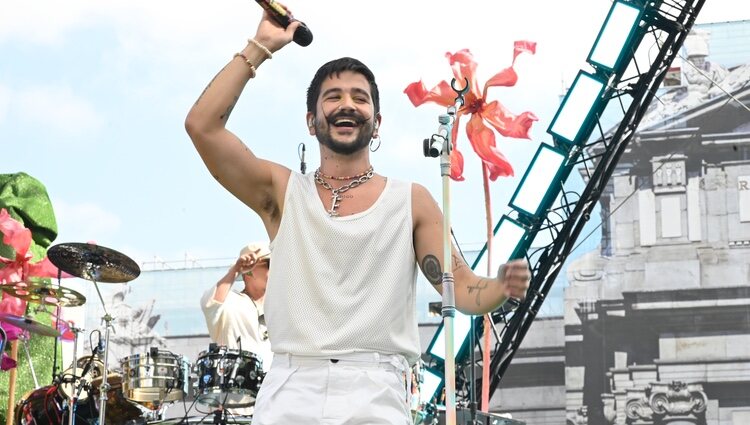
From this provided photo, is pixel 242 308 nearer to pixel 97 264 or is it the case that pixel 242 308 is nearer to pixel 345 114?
pixel 97 264

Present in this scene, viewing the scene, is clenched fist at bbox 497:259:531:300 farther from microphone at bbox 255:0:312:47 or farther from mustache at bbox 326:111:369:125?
microphone at bbox 255:0:312:47

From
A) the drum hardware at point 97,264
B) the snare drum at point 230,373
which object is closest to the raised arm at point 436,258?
the snare drum at point 230,373

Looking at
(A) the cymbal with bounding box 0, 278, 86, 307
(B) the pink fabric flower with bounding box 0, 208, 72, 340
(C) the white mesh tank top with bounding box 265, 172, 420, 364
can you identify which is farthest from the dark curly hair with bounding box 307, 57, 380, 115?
(B) the pink fabric flower with bounding box 0, 208, 72, 340

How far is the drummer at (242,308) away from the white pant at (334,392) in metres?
4.10

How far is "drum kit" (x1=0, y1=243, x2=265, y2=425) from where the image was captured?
6984mm

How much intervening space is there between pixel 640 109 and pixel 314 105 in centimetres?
715

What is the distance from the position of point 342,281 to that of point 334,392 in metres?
0.29

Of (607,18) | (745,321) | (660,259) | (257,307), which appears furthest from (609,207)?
(257,307)

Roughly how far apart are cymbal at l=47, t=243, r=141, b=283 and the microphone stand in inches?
147

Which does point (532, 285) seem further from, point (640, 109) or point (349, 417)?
point (349, 417)

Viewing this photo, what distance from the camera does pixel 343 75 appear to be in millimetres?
3312

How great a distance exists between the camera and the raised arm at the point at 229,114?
3174mm

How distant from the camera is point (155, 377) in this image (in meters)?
7.46

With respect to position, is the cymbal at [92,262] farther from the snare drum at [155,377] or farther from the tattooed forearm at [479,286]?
the tattooed forearm at [479,286]
